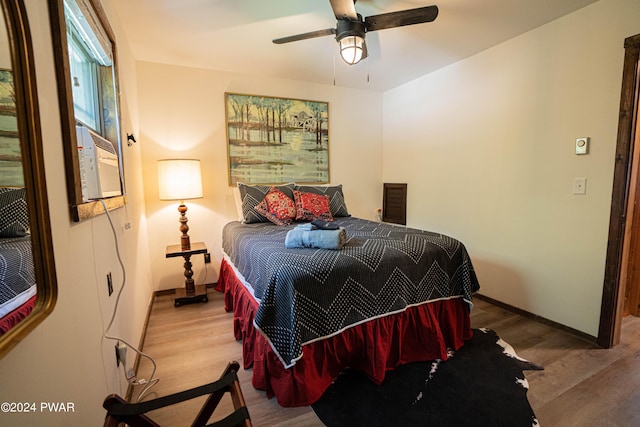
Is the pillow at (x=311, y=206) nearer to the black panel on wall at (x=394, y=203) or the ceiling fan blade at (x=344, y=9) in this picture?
the black panel on wall at (x=394, y=203)

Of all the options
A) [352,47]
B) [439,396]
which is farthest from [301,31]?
[439,396]

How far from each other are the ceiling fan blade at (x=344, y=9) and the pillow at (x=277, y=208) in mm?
1637

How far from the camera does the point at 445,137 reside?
10.3 feet

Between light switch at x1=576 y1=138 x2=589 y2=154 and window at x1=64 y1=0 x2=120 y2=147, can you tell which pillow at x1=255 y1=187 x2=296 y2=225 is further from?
light switch at x1=576 y1=138 x2=589 y2=154

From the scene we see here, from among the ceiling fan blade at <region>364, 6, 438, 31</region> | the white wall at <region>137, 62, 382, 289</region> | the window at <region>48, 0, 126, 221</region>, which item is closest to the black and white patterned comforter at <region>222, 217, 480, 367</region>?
the window at <region>48, 0, 126, 221</region>

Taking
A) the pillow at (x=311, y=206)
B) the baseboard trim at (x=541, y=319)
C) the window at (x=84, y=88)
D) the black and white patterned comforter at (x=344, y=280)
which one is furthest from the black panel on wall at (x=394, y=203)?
→ the window at (x=84, y=88)

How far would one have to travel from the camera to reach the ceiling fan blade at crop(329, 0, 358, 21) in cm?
164

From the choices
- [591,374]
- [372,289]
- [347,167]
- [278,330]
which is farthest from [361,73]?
[591,374]

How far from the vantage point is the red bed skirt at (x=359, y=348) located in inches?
59.7

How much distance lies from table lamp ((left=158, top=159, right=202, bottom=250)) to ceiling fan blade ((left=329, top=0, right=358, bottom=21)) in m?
1.83

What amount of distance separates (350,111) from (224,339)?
3048mm

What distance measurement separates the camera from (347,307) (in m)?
1.61

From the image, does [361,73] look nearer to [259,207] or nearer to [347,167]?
[347,167]

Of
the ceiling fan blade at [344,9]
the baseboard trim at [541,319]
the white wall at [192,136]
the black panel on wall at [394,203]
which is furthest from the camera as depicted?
the black panel on wall at [394,203]
